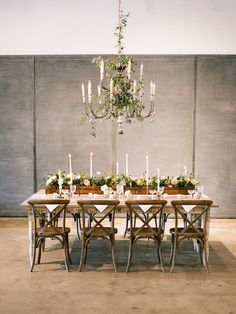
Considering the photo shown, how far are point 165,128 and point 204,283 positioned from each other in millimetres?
4204

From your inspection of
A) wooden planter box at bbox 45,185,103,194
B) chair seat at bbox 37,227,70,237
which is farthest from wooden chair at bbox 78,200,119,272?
wooden planter box at bbox 45,185,103,194

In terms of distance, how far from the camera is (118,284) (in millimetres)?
4758

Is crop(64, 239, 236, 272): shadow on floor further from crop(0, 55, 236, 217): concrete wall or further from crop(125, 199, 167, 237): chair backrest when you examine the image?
crop(0, 55, 236, 217): concrete wall

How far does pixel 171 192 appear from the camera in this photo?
6.17 metres

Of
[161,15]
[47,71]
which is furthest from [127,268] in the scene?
[161,15]

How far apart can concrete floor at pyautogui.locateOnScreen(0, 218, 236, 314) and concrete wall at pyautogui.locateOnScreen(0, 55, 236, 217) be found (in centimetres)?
236

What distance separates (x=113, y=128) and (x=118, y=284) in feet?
14.0

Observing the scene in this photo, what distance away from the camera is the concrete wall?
848cm

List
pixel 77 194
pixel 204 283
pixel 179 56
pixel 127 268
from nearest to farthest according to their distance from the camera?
pixel 204 283 < pixel 127 268 < pixel 77 194 < pixel 179 56

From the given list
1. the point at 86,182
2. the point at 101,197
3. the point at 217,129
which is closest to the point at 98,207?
the point at 101,197

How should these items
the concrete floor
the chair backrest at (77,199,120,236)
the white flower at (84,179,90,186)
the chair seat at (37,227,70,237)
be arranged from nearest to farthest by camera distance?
the concrete floor, the chair backrest at (77,199,120,236), the chair seat at (37,227,70,237), the white flower at (84,179,90,186)

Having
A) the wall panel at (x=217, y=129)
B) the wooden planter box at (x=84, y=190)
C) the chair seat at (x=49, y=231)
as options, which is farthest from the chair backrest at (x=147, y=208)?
the wall panel at (x=217, y=129)

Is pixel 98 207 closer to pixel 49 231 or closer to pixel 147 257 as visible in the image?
pixel 49 231

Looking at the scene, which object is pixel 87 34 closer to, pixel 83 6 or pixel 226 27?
pixel 83 6
